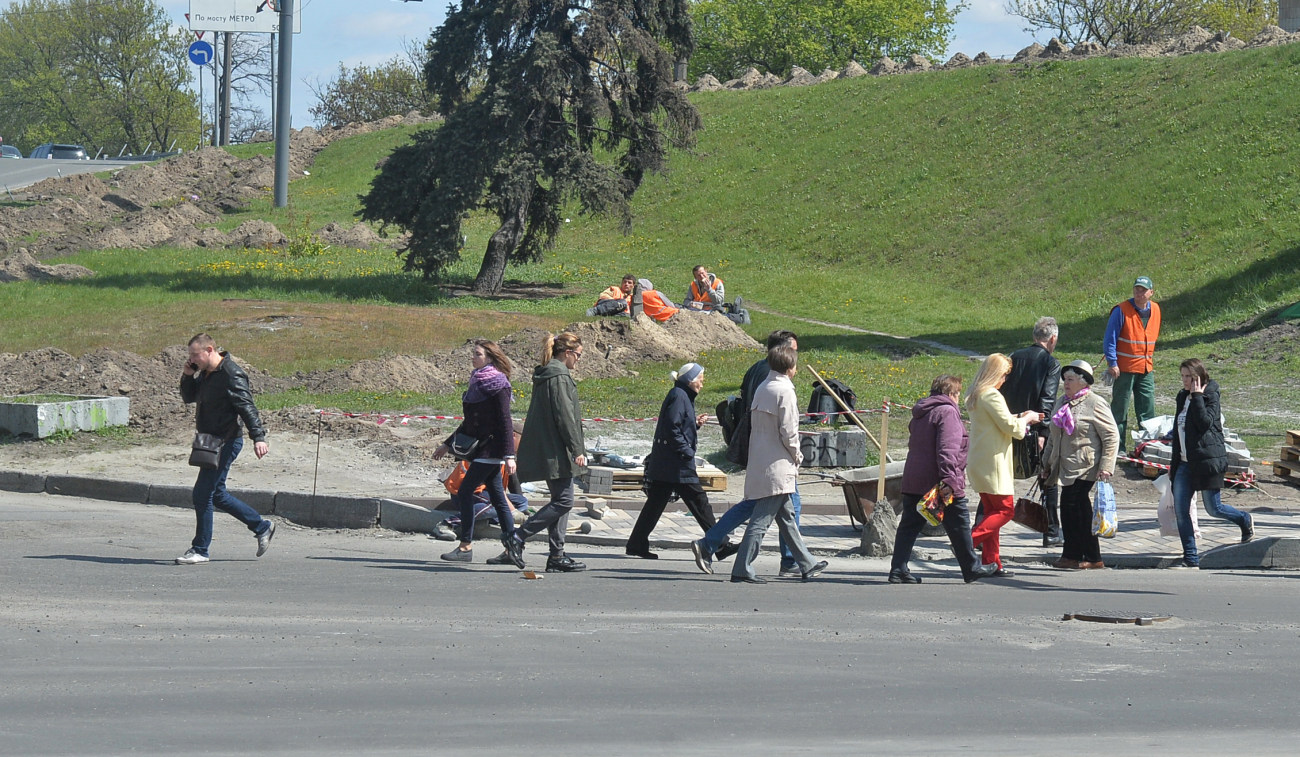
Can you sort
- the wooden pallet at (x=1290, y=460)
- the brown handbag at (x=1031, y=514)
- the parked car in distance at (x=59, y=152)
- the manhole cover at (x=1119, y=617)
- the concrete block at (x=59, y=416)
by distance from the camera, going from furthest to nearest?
the parked car in distance at (x=59, y=152) → the concrete block at (x=59, y=416) → the wooden pallet at (x=1290, y=460) → the brown handbag at (x=1031, y=514) → the manhole cover at (x=1119, y=617)

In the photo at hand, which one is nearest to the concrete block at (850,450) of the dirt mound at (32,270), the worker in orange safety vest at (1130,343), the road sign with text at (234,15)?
the worker in orange safety vest at (1130,343)

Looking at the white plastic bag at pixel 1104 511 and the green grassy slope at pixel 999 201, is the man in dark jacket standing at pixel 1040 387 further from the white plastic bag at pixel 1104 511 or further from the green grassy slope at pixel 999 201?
the green grassy slope at pixel 999 201

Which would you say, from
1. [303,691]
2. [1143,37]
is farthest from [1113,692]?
[1143,37]

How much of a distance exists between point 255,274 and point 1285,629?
2698 centimetres

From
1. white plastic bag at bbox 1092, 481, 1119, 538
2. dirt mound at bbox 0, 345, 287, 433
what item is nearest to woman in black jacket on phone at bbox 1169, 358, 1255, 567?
white plastic bag at bbox 1092, 481, 1119, 538

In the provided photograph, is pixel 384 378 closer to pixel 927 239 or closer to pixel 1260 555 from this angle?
pixel 1260 555

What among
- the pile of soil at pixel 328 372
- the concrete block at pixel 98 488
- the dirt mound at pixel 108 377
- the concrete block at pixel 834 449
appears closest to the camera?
the concrete block at pixel 98 488

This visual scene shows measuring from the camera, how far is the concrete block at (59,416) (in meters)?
14.4

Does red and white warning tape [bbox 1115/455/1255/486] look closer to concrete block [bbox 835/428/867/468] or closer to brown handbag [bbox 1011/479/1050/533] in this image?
concrete block [bbox 835/428/867/468]

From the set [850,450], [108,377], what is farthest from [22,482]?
→ [850,450]

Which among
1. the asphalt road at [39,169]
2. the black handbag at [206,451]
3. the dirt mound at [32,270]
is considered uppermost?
the asphalt road at [39,169]

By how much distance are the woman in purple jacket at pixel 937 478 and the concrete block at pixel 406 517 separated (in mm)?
4124

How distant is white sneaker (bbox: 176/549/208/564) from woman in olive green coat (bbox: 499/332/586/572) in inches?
89.1

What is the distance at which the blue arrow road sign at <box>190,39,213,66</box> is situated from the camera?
64.3 m
